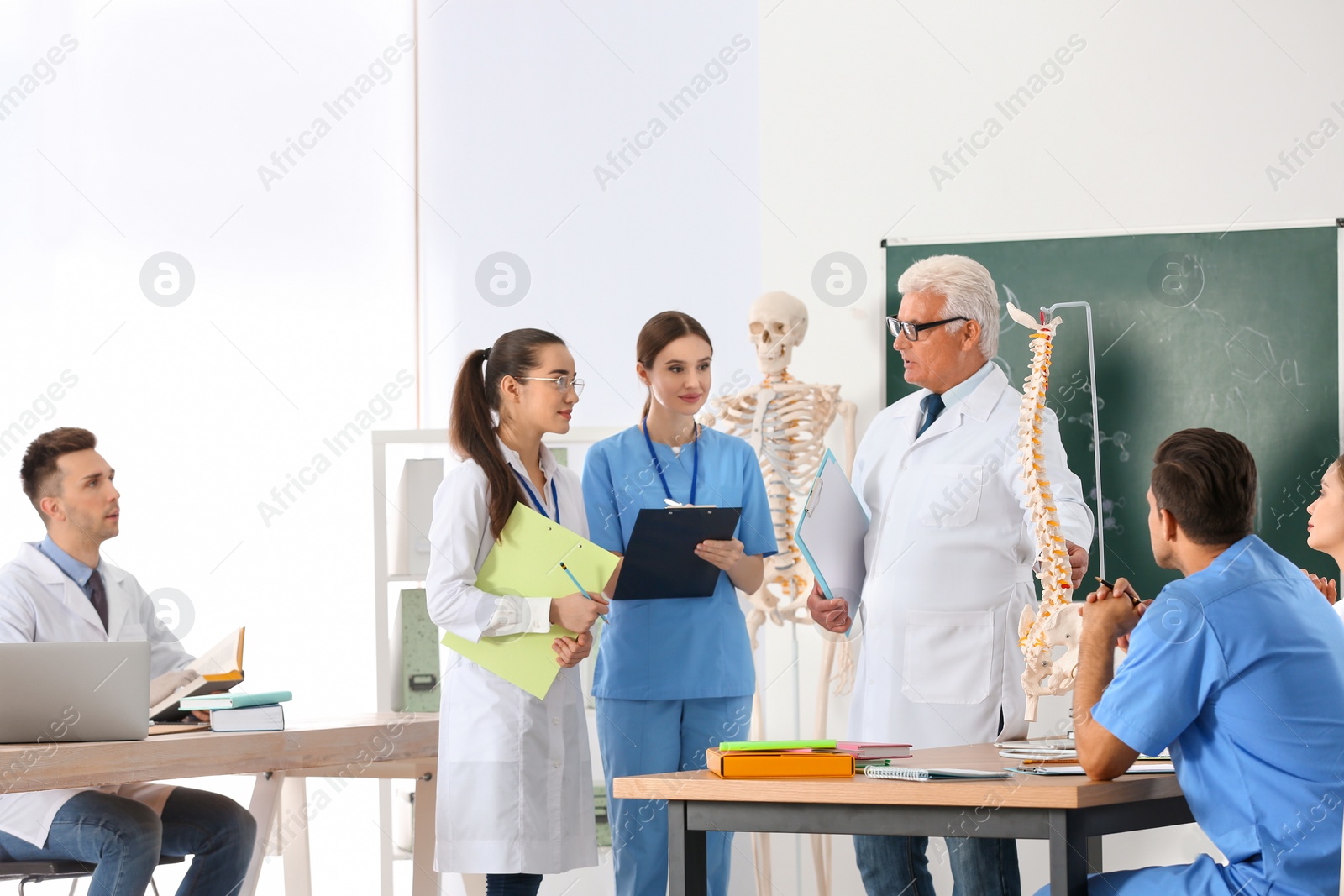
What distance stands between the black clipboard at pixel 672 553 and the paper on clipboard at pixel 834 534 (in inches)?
7.9

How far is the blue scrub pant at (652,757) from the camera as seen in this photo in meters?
3.06

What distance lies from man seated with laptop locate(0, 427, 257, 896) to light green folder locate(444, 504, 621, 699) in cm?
85

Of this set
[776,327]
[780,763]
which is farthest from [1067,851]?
[776,327]

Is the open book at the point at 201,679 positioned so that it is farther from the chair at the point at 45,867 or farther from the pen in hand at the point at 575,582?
the pen in hand at the point at 575,582

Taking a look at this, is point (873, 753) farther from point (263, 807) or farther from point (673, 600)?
point (263, 807)

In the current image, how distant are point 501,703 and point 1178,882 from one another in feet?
4.47

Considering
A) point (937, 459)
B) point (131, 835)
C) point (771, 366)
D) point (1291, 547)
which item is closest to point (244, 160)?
point (771, 366)

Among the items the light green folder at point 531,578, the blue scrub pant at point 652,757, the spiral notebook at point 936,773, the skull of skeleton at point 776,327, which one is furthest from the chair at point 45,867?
the skull of skeleton at point 776,327

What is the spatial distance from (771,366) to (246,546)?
6.70ft

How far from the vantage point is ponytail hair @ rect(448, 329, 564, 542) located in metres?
2.72

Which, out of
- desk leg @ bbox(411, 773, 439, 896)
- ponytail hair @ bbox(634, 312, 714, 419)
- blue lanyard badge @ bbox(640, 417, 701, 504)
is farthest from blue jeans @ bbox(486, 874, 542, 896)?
ponytail hair @ bbox(634, 312, 714, 419)

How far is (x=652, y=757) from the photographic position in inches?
122

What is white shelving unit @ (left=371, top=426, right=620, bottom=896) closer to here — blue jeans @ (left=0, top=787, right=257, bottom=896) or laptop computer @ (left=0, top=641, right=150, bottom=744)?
blue jeans @ (left=0, top=787, right=257, bottom=896)

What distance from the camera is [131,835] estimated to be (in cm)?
280
